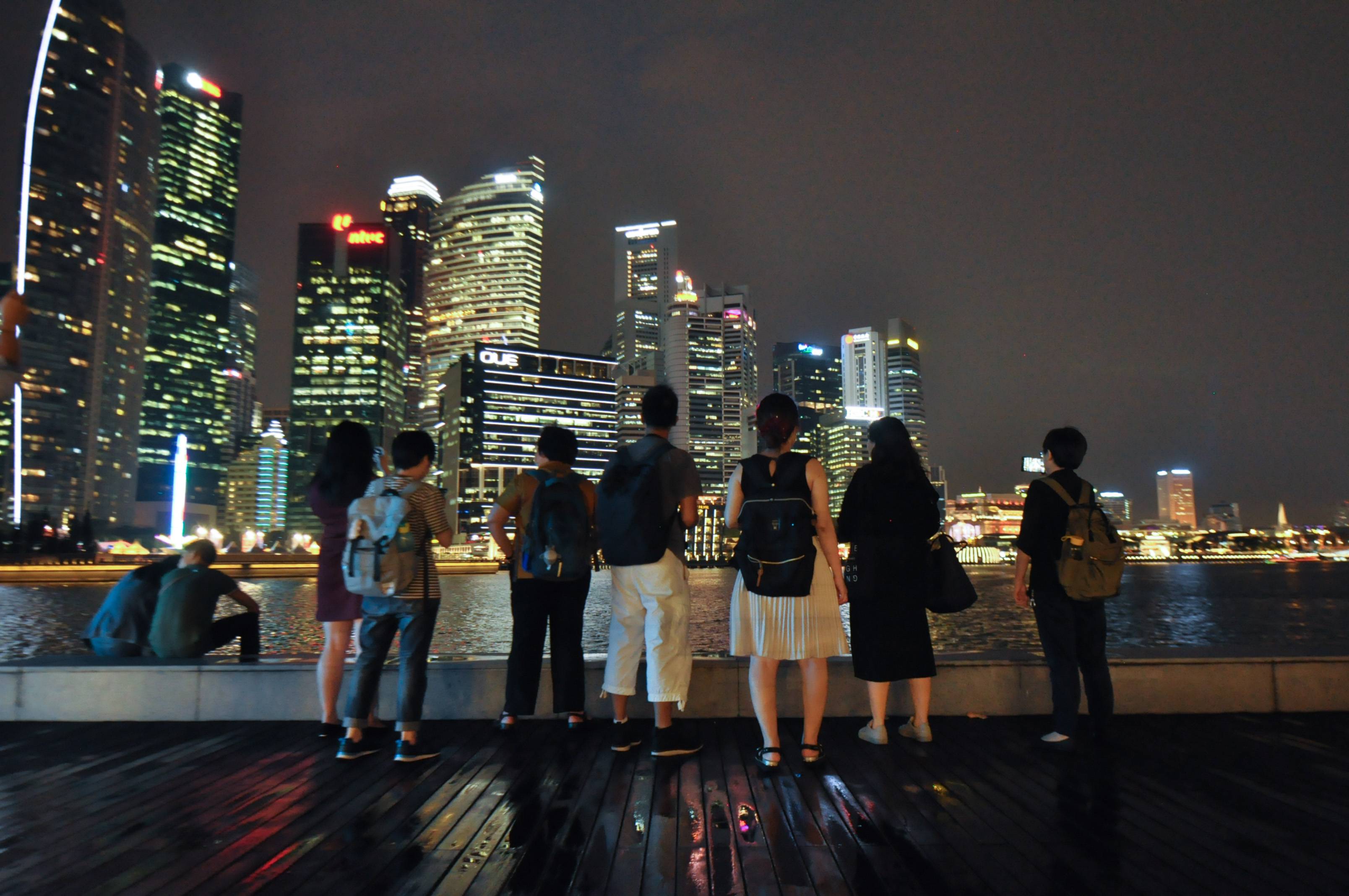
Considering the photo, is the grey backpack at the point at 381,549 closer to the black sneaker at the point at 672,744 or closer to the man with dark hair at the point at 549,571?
the man with dark hair at the point at 549,571

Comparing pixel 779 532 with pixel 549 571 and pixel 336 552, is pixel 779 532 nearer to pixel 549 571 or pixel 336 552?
pixel 549 571

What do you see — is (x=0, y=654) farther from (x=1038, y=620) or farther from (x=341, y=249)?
(x=341, y=249)

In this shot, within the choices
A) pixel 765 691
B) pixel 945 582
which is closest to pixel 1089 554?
pixel 945 582

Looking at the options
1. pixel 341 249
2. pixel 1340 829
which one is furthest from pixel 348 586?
pixel 341 249

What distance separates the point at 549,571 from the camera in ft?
13.7

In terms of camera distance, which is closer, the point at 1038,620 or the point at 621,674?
the point at 621,674

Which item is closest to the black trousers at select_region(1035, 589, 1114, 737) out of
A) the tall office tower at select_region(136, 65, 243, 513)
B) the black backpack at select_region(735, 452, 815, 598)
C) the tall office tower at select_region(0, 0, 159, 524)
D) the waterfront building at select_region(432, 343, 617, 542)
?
the black backpack at select_region(735, 452, 815, 598)

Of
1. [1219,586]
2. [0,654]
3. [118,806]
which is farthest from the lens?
[1219,586]

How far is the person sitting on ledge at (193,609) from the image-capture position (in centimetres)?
509

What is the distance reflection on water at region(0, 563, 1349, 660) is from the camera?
1988 centimetres

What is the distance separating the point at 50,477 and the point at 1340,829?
152 m

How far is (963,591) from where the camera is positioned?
4066 mm

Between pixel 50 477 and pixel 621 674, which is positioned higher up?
pixel 50 477

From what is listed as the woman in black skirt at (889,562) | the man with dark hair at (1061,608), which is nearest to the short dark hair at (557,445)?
the woman in black skirt at (889,562)
